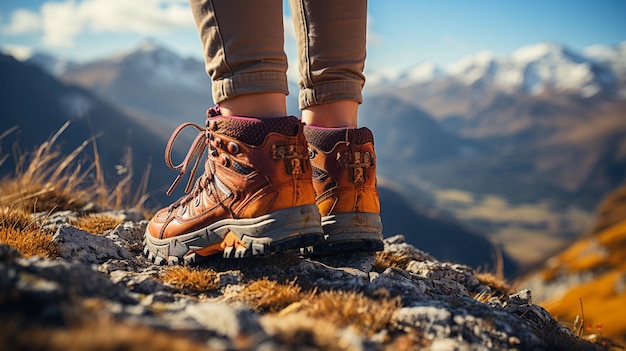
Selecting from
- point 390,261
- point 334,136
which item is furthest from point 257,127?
point 390,261

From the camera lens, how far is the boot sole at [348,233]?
3449 millimetres

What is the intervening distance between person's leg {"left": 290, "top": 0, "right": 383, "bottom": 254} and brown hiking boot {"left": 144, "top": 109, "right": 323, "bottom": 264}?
1.38 ft

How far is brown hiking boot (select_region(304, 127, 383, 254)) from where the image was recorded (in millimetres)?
3418

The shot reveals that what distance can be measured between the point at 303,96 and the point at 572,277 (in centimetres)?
6924

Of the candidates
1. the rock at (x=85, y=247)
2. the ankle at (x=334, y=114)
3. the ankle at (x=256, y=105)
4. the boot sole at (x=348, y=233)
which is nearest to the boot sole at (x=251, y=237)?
the boot sole at (x=348, y=233)

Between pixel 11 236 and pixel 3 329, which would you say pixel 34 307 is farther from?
pixel 11 236

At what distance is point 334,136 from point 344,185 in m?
0.39

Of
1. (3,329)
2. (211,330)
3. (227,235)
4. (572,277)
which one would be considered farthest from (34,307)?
(572,277)

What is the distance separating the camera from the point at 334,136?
Answer: 3.39 metres

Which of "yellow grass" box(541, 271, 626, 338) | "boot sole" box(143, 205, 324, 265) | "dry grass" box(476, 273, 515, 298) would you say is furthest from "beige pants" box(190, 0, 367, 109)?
"yellow grass" box(541, 271, 626, 338)

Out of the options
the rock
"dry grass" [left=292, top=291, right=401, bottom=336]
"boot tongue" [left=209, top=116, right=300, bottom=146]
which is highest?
"boot tongue" [left=209, top=116, right=300, bottom=146]

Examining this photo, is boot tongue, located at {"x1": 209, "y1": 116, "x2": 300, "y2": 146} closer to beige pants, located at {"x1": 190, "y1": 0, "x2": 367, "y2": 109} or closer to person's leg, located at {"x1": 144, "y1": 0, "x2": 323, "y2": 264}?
person's leg, located at {"x1": 144, "y1": 0, "x2": 323, "y2": 264}

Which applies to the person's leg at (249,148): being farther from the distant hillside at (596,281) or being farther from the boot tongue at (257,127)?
the distant hillside at (596,281)

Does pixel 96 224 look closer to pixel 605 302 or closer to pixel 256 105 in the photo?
pixel 256 105
